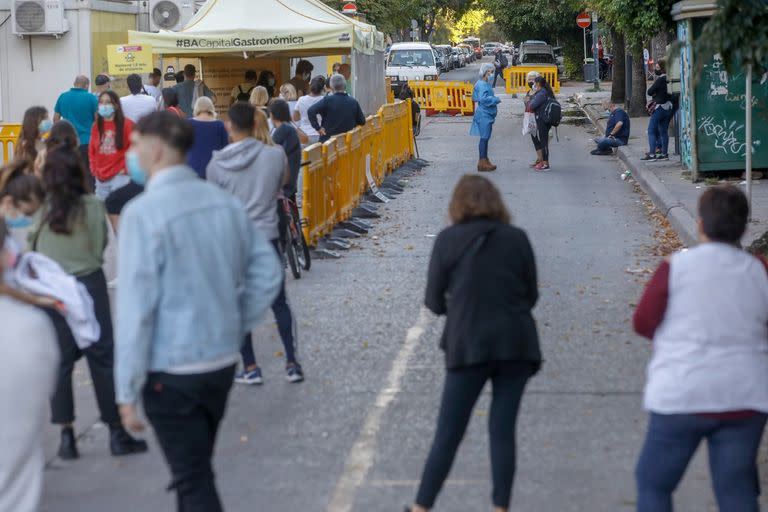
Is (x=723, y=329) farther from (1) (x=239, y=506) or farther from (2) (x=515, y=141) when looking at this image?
(2) (x=515, y=141)

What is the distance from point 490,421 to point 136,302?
68.5 inches

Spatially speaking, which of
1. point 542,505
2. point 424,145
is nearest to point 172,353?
point 542,505

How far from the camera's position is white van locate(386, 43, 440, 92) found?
4750 centimetres

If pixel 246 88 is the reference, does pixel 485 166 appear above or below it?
below

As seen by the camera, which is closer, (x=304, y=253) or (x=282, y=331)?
Result: (x=282, y=331)

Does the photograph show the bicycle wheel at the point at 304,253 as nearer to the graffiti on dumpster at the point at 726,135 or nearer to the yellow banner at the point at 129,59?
Result: the graffiti on dumpster at the point at 726,135

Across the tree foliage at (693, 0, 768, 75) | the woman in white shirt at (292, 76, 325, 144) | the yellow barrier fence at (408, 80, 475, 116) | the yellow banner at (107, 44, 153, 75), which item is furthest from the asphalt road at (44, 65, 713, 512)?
the yellow barrier fence at (408, 80, 475, 116)

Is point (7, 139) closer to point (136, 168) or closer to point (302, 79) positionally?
point (302, 79)

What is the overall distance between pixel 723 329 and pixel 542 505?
179 centimetres

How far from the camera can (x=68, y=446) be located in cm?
673

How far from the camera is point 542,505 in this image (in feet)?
19.3

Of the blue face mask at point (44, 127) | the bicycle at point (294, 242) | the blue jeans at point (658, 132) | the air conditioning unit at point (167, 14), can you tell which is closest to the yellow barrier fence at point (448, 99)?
the air conditioning unit at point (167, 14)

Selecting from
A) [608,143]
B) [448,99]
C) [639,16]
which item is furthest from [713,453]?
[448,99]

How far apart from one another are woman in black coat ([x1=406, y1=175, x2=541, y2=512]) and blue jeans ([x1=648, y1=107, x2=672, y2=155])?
1693 cm
